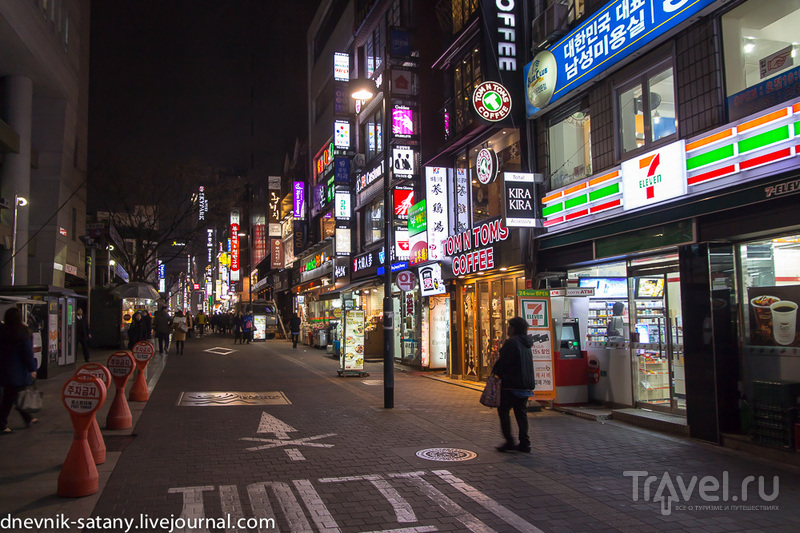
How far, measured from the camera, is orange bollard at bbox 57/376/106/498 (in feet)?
19.5

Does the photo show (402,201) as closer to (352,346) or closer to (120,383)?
(352,346)

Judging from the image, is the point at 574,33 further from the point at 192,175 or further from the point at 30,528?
the point at 192,175

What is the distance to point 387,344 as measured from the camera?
12.3 meters

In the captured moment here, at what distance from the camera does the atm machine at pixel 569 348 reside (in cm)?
1198

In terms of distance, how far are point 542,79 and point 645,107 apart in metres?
3.01

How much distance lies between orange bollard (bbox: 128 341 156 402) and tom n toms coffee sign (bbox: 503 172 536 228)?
323 inches

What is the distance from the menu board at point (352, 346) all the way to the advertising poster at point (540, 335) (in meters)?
7.45

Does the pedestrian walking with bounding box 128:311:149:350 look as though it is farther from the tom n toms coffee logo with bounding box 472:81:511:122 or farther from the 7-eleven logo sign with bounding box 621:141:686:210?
the 7-eleven logo sign with bounding box 621:141:686:210

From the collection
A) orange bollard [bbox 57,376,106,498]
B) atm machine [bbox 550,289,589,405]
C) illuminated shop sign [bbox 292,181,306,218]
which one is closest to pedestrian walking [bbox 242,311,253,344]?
illuminated shop sign [bbox 292,181,306,218]

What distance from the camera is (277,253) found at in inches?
2131

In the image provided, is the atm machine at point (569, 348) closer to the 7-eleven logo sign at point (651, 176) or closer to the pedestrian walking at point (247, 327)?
the 7-eleven logo sign at point (651, 176)

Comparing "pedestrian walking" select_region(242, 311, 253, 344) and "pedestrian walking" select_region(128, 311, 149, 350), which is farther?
"pedestrian walking" select_region(242, 311, 253, 344)

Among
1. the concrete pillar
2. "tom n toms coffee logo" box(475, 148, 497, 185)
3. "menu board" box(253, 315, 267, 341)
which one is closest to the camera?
"tom n toms coffee logo" box(475, 148, 497, 185)

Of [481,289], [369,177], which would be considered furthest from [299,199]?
[481,289]
